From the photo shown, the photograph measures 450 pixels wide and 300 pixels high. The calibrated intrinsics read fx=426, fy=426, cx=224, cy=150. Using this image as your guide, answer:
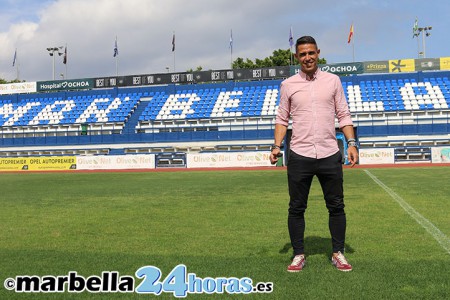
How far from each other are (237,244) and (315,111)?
7.38 ft

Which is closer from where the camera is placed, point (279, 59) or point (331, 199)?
point (331, 199)

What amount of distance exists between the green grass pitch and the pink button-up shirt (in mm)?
1240

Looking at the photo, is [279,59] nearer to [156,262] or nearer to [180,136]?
[180,136]

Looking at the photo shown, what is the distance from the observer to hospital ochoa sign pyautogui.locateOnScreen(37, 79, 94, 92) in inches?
1815

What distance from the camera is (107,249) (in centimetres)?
559

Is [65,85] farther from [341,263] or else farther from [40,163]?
[341,263]

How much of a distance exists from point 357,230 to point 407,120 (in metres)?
31.4

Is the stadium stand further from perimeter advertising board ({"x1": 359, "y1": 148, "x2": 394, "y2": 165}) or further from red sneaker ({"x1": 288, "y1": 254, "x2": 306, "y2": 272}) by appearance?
red sneaker ({"x1": 288, "y1": 254, "x2": 306, "y2": 272})

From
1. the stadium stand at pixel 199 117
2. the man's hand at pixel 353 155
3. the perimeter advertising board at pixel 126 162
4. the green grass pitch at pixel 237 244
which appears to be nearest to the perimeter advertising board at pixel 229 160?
the stadium stand at pixel 199 117

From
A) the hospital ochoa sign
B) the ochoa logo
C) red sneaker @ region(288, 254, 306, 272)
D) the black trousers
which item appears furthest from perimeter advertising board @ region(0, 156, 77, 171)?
red sneaker @ region(288, 254, 306, 272)

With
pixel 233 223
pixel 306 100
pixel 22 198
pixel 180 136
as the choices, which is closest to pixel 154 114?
pixel 180 136

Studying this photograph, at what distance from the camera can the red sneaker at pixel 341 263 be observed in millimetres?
4215

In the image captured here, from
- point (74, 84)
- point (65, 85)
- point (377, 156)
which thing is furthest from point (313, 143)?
point (65, 85)

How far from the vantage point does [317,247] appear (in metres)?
5.35
